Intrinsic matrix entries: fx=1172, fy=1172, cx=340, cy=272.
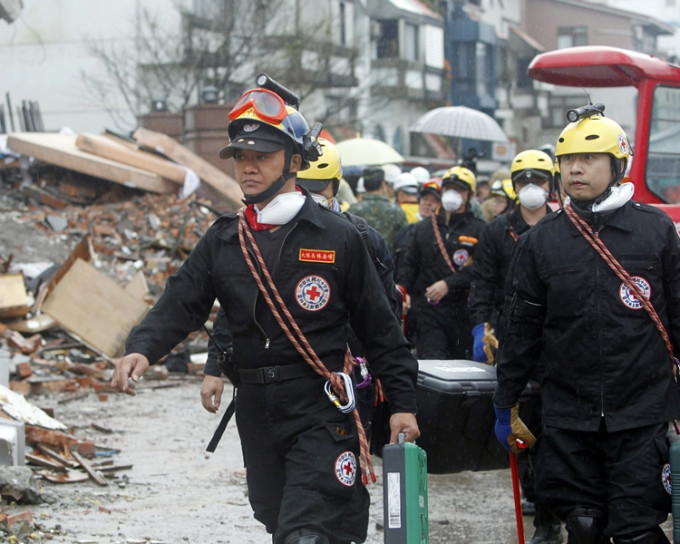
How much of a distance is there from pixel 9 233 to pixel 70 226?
6.51ft

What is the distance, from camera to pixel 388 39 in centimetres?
4962

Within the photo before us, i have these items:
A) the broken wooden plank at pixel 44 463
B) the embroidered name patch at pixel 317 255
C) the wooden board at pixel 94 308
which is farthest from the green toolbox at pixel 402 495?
the wooden board at pixel 94 308

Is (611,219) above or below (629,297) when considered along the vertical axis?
above

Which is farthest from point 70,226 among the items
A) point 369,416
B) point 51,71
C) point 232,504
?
point 51,71

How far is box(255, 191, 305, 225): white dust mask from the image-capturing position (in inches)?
169

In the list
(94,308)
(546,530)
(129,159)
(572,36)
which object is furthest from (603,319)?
(572,36)

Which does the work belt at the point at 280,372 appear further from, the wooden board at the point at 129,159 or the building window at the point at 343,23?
the building window at the point at 343,23

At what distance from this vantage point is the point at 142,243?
18984 millimetres

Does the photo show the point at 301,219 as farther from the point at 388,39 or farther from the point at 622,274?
the point at 388,39

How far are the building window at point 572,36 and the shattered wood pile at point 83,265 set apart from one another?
4497cm

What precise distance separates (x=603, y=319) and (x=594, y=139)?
0.76 meters

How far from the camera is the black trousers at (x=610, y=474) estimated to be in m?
4.52

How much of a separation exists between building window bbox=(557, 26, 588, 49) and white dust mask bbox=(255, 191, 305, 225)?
201 ft

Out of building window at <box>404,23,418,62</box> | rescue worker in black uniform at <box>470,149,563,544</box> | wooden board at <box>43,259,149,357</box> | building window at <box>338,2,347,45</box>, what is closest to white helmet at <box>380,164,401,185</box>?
wooden board at <box>43,259,149,357</box>
